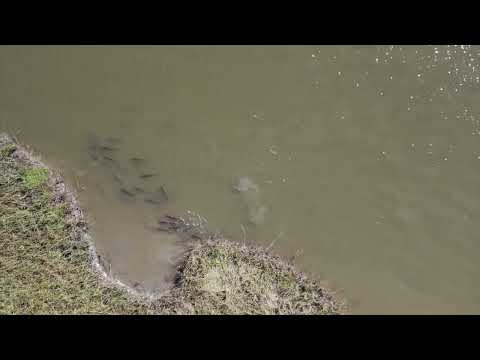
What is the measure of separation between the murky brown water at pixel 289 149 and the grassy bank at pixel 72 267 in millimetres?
165

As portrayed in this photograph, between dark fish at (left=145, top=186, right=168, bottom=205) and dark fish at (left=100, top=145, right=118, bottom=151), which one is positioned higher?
dark fish at (left=100, top=145, right=118, bottom=151)

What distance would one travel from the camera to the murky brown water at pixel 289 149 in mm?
4547

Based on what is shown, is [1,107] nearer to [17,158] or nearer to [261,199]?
[17,158]

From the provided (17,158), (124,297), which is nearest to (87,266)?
(124,297)

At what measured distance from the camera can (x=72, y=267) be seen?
468cm

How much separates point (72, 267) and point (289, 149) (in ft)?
7.36

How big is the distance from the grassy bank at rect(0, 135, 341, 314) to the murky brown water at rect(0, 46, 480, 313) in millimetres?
165

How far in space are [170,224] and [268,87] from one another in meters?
1.52

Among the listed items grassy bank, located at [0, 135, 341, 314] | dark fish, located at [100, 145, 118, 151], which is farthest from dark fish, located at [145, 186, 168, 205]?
dark fish, located at [100, 145, 118, 151]

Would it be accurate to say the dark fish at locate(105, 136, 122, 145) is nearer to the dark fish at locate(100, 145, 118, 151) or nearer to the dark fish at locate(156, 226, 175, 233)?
the dark fish at locate(100, 145, 118, 151)

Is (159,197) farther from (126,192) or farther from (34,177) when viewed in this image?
(34,177)

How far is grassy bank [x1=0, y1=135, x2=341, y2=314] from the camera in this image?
4.61m

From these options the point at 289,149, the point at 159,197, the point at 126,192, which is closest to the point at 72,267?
the point at 126,192

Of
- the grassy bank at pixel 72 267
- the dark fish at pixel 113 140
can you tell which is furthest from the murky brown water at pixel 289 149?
the grassy bank at pixel 72 267
